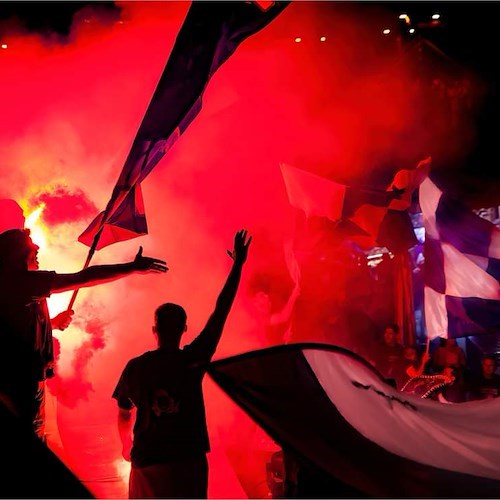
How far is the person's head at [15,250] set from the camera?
3.30 m

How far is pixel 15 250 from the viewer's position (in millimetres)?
3332

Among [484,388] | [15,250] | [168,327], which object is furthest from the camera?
[484,388]

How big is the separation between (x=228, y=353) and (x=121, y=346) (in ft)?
4.14

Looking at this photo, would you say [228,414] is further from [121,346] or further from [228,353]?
[121,346]

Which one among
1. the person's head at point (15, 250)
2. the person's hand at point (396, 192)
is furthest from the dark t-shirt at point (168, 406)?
the person's hand at point (396, 192)

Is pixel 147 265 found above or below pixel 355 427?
above

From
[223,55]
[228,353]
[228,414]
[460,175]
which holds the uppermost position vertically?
[460,175]

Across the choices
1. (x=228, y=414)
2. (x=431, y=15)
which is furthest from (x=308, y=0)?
(x=228, y=414)

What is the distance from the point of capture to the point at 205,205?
7.67 meters

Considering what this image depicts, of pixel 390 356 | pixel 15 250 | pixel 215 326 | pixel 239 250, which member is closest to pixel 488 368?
pixel 390 356

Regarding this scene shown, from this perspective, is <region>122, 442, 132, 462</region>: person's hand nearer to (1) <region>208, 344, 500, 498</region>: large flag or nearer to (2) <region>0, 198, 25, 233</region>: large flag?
(1) <region>208, 344, 500, 498</region>: large flag

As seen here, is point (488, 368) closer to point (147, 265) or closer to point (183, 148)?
point (183, 148)

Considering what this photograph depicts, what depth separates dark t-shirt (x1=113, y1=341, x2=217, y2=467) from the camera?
8.76 ft

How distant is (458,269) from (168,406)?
490 centimetres
